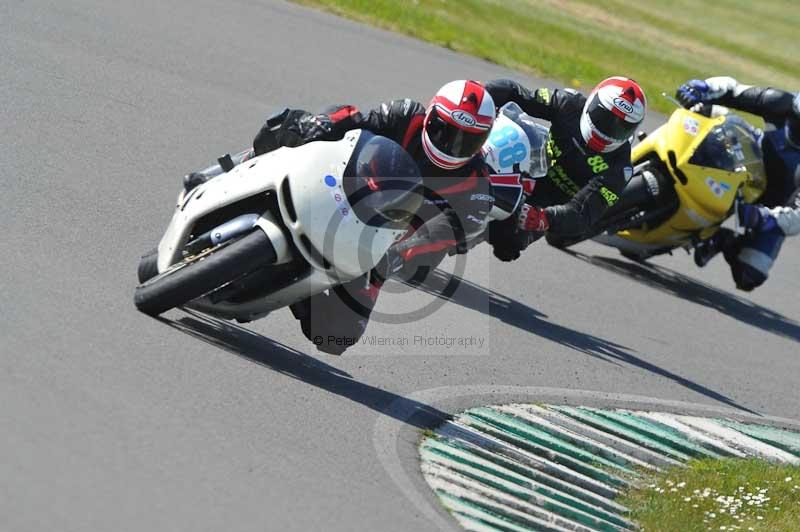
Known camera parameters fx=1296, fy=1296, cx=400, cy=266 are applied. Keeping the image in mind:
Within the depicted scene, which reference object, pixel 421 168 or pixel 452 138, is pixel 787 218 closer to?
pixel 421 168

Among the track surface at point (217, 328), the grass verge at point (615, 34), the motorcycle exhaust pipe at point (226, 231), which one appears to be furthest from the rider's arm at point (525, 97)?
the grass verge at point (615, 34)

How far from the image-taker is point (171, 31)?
1241cm

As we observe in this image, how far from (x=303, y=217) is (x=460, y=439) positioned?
4.39 ft

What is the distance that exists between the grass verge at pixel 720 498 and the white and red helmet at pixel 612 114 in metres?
2.92

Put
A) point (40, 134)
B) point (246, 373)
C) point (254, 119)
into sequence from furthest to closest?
point (254, 119) → point (40, 134) → point (246, 373)

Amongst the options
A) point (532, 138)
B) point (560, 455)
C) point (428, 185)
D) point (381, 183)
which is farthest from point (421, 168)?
point (560, 455)

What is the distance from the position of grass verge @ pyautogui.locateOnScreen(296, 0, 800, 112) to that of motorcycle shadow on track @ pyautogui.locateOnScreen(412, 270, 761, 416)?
7424 mm

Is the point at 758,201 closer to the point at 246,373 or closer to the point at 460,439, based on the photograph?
the point at 460,439

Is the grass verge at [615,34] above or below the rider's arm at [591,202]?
below

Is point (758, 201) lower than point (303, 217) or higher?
lower

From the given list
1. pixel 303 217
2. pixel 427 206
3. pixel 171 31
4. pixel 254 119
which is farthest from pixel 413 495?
pixel 171 31

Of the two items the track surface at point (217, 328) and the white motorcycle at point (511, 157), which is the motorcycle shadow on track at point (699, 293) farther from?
the white motorcycle at point (511, 157)

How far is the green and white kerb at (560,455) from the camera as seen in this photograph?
18.2ft

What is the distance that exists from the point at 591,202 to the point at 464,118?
7.40 feet
